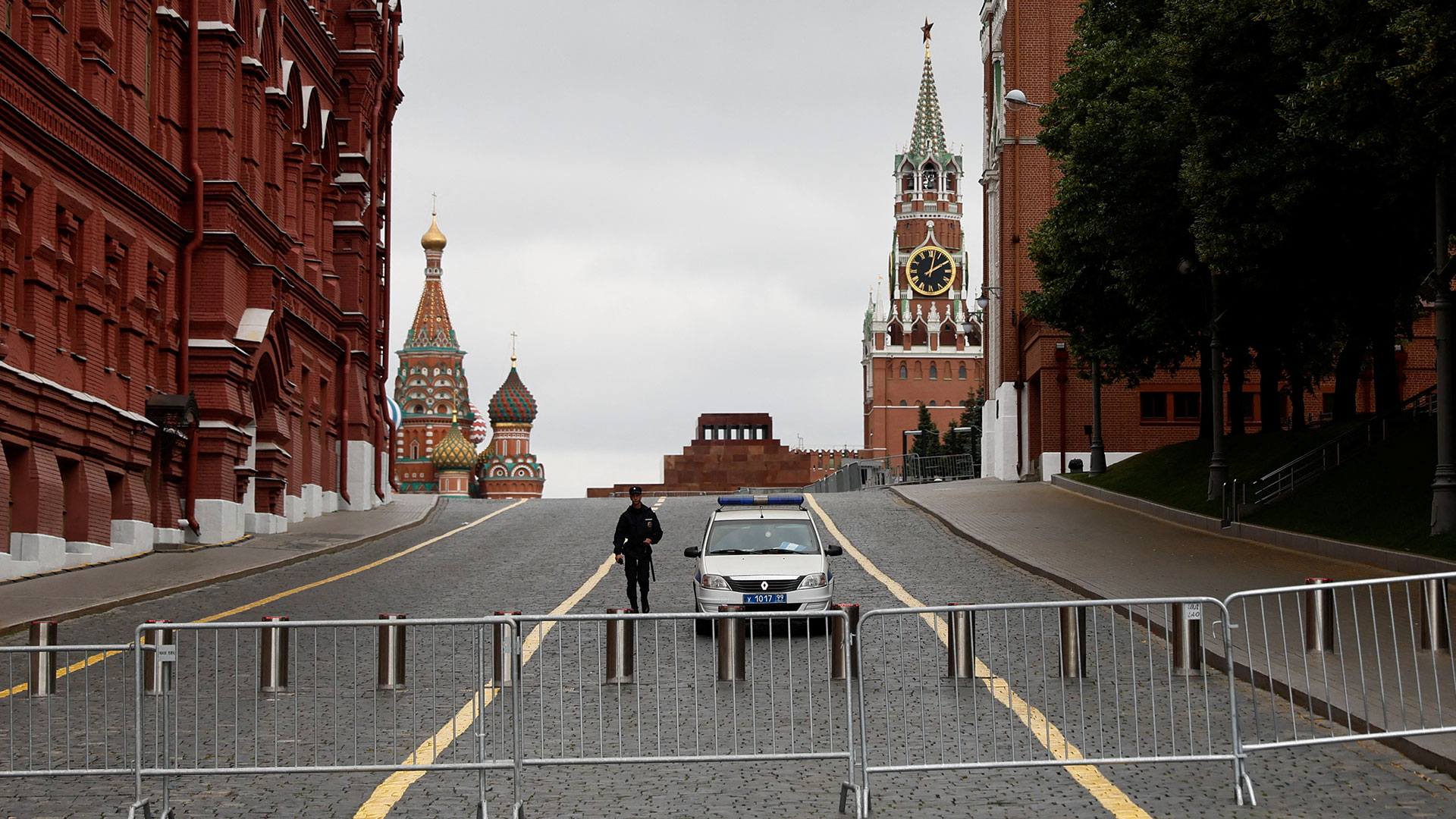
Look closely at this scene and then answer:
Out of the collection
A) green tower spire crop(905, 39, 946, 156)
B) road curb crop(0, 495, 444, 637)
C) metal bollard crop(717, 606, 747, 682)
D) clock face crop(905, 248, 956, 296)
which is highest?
green tower spire crop(905, 39, 946, 156)

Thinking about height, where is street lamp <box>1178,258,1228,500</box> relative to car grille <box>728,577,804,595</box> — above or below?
above

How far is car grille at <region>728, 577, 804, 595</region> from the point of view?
16.9 m

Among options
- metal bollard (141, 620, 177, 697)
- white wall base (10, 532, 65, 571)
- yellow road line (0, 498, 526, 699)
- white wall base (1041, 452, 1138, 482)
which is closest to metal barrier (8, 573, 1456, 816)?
metal bollard (141, 620, 177, 697)

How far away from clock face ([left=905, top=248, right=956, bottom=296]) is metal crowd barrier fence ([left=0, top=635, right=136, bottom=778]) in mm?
171207

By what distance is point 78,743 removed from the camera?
10000 millimetres

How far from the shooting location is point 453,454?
151000 mm

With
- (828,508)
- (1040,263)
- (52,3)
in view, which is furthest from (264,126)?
(1040,263)

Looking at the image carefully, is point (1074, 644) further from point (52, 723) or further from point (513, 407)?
point (513, 407)

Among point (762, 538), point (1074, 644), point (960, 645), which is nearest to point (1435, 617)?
point (1074, 644)

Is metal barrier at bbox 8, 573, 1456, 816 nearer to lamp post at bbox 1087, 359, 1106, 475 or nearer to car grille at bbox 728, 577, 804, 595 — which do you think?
car grille at bbox 728, 577, 804, 595

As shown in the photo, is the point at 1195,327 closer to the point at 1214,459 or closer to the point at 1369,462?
the point at 1214,459

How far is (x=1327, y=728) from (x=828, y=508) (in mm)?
27667

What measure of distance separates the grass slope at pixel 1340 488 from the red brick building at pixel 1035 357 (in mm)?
11888

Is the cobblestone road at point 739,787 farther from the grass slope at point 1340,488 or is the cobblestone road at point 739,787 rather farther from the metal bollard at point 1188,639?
the grass slope at point 1340,488
